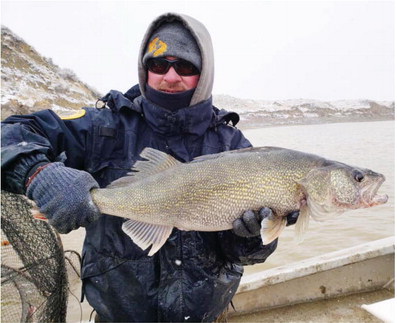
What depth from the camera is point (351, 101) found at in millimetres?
79812

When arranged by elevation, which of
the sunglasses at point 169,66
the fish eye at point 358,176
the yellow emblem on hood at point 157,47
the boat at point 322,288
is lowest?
the boat at point 322,288

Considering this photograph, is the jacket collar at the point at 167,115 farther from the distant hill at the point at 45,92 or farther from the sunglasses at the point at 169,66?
the distant hill at the point at 45,92

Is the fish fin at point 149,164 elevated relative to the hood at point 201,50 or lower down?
lower down

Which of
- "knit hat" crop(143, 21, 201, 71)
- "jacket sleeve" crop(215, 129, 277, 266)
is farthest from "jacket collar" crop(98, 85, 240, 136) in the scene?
"jacket sleeve" crop(215, 129, 277, 266)

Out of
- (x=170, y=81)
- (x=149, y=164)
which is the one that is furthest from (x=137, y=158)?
(x=170, y=81)

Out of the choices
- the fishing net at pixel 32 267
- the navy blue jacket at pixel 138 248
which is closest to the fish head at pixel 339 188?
the navy blue jacket at pixel 138 248

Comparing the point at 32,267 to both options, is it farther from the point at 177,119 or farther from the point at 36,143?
the point at 177,119

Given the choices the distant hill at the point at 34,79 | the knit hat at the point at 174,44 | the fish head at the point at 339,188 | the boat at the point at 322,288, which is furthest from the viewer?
the distant hill at the point at 34,79

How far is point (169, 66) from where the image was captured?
2.83 m

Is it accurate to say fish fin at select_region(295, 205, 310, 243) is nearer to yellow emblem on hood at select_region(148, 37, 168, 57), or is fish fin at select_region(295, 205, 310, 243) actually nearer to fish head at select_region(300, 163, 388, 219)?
fish head at select_region(300, 163, 388, 219)

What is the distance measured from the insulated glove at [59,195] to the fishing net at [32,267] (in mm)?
898

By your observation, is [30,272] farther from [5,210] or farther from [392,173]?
[392,173]

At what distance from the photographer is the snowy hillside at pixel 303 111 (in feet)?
183

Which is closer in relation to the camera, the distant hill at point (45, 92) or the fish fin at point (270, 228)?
the fish fin at point (270, 228)
